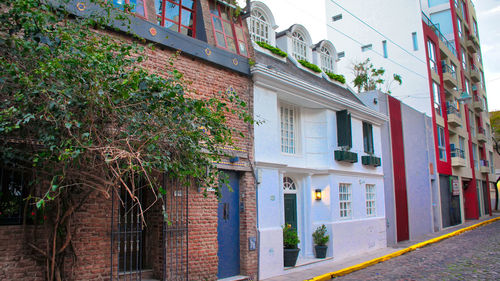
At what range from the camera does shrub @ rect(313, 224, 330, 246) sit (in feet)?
42.0

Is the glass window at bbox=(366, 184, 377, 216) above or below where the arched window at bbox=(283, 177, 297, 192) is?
below

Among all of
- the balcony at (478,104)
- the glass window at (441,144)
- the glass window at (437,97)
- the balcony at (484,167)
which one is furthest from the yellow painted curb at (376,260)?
the balcony at (478,104)

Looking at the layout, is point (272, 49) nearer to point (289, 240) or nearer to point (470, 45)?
point (289, 240)

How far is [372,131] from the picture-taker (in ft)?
54.6

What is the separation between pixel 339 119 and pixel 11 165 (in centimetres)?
1062

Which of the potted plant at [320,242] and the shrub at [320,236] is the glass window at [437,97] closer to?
the shrub at [320,236]

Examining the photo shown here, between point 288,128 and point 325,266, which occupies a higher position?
point 288,128

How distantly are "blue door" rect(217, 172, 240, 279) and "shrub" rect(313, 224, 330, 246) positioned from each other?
12.5 ft

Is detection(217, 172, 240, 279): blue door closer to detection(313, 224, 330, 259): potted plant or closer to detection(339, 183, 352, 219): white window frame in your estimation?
detection(313, 224, 330, 259): potted plant

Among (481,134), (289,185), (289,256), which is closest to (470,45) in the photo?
(481,134)

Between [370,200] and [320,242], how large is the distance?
414 centimetres

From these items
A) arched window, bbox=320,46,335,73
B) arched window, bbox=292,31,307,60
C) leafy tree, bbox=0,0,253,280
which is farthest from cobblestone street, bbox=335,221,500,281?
arched window, bbox=292,31,307,60

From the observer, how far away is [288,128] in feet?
43.1

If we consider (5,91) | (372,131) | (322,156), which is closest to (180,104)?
(5,91)
